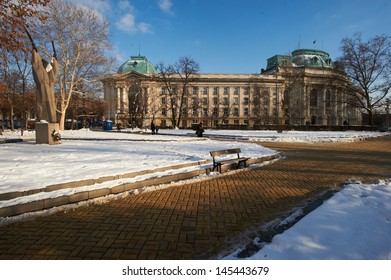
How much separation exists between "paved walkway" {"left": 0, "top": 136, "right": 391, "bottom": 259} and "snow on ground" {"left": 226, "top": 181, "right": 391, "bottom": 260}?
0.60 meters

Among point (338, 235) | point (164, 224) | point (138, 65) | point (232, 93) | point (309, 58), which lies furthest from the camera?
point (232, 93)

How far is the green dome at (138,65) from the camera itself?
91750mm

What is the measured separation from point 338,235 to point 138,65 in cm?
9640

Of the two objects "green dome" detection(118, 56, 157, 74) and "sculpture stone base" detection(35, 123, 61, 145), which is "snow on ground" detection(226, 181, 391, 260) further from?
"green dome" detection(118, 56, 157, 74)

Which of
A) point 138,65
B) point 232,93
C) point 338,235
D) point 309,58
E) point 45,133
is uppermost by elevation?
point 309,58

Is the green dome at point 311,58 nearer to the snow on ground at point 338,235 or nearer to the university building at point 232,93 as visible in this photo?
the university building at point 232,93

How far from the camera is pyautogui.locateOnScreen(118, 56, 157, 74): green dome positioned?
91750 millimetres

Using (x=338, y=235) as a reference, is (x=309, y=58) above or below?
above

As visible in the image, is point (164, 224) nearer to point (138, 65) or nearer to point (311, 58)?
point (138, 65)

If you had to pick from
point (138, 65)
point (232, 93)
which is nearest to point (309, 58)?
point (232, 93)

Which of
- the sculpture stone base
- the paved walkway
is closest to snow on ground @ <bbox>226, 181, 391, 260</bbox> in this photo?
the paved walkway

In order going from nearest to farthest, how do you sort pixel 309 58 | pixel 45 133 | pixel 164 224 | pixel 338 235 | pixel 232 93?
pixel 338 235 → pixel 164 224 → pixel 45 133 → pixel 309 58 → pixel 232 93

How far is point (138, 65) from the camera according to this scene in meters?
92.7

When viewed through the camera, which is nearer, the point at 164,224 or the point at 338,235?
the point at 338,235
